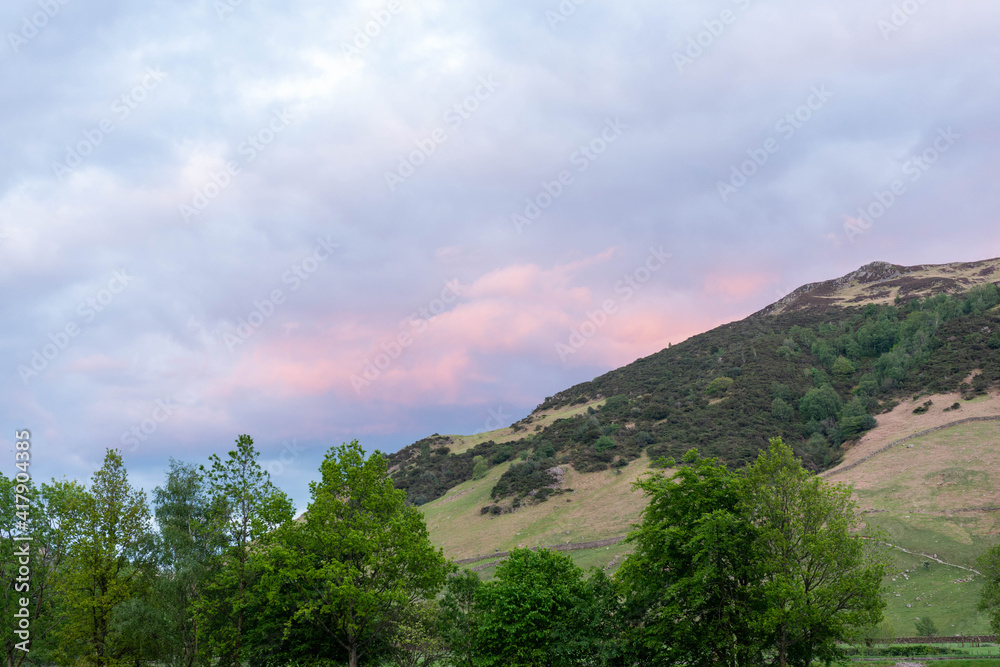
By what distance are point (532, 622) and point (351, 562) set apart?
11.3 metres

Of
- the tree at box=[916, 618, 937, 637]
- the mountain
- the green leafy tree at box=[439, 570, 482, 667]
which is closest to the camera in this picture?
the green leafy tree at box=[439, 570, 482, 667]

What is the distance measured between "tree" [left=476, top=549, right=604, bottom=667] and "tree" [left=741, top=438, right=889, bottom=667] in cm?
1084

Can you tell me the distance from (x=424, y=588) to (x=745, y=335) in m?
171

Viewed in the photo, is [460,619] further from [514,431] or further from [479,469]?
[514,431]

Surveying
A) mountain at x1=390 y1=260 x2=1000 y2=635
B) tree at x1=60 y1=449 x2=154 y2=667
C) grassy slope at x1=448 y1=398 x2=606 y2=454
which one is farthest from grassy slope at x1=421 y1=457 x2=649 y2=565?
tree at x1=60 y1=449 x2=154 y2=667

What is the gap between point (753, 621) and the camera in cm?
2969

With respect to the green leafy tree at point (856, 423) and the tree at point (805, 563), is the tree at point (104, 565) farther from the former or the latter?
the green leafy tree at point (856, 423)

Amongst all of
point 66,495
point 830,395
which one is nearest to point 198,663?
point 66,495

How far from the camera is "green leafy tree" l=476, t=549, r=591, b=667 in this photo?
34281 mm

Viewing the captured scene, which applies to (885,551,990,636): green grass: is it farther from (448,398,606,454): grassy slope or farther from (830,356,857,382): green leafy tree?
(448,398,606,454): grassy slope

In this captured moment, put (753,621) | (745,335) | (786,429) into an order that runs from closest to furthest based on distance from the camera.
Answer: (753,621) → (786,429) → (745,335)

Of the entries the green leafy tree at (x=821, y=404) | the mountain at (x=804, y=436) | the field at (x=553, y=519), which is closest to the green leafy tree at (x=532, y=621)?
the mountain at (x=804, y=436)

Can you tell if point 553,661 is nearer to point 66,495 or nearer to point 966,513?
point 66,495

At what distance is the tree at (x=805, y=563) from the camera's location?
95.9 ft
